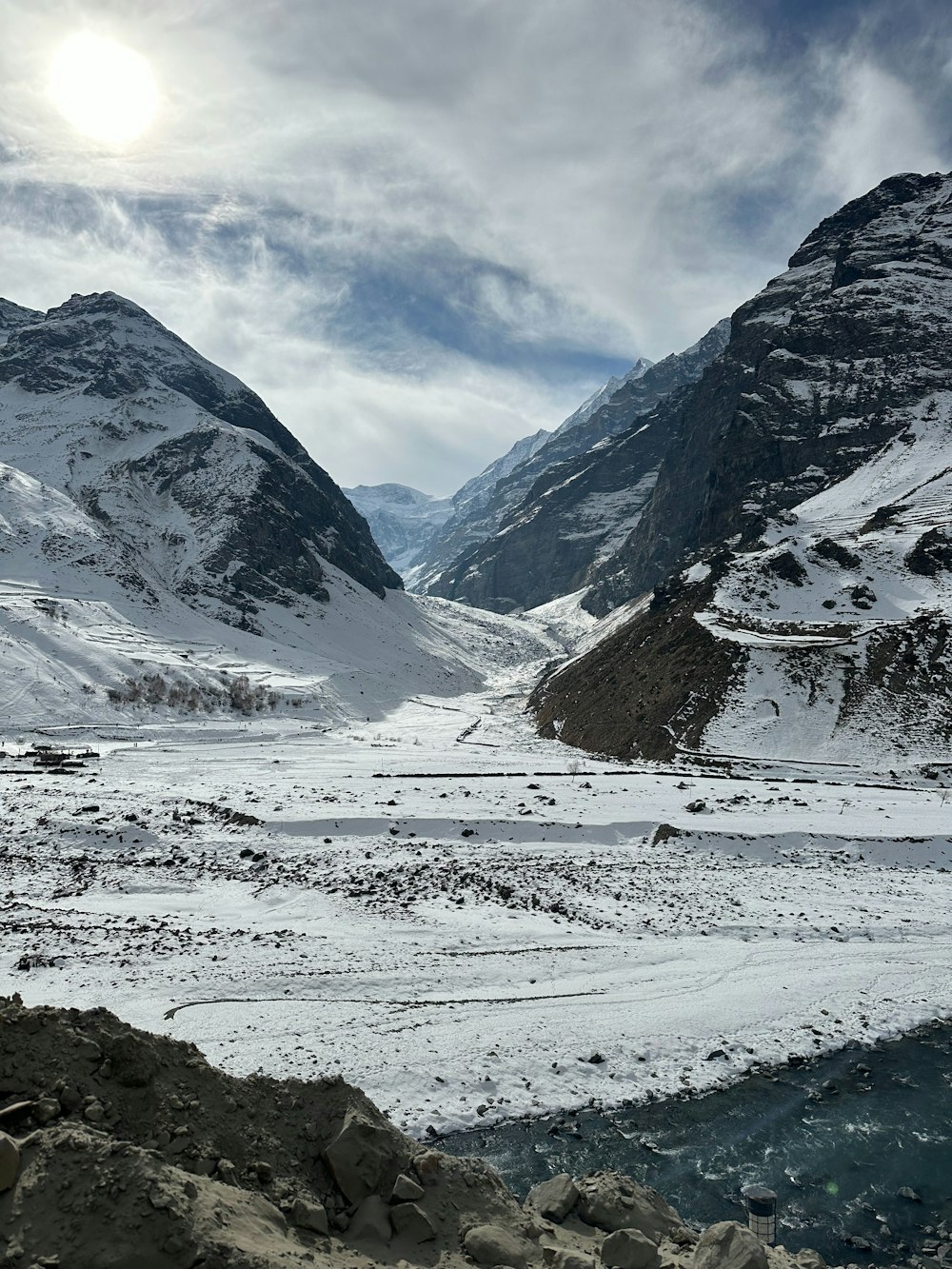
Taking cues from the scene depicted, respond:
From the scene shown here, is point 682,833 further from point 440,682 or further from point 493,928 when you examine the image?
point 440,682

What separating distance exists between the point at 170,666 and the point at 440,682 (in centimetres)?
5844

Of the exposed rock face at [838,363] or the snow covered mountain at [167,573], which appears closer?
the snow covered mountain at [167,573]

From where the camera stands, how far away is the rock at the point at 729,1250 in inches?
275

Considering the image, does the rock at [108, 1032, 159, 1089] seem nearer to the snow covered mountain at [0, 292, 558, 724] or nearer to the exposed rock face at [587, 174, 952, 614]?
the snow covered mountain at [0, 292, 558, 724]

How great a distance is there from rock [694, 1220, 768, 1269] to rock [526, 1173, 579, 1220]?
146cm

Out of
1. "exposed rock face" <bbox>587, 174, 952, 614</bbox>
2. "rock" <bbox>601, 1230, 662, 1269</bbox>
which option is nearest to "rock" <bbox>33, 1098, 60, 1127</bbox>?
"rock" <bbox>601, 1230, 662, 1269</bbox>

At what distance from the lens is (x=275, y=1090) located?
7.93 m

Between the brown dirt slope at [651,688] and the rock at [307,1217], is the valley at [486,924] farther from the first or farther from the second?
the brown dirt slope at [651,688]

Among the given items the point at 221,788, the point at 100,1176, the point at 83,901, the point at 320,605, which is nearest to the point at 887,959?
the point at 100,1176

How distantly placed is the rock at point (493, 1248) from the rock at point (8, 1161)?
432cm

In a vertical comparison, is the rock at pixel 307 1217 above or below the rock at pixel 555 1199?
above

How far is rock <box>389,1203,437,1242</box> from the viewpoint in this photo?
6715 mm

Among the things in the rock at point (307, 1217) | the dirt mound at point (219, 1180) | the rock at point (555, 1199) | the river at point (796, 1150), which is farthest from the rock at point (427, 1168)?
the river at point (796, 1150)

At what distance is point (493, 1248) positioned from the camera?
264 inches
